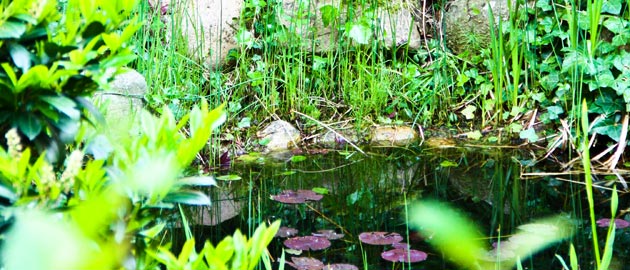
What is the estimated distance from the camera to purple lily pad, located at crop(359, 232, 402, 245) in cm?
216

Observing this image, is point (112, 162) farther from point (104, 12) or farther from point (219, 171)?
point (219, 171)

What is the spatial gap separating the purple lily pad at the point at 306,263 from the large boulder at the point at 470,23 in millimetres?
2138

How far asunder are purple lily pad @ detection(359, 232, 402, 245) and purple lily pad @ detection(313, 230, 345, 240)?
0.23ft

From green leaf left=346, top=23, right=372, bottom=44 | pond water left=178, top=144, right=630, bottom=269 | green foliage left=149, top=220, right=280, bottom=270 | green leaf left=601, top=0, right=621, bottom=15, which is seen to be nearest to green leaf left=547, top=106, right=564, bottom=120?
pond water left=178, top=144, right=630, bottom=269

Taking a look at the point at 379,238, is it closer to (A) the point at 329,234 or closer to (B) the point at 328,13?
(A) the point at 329,234

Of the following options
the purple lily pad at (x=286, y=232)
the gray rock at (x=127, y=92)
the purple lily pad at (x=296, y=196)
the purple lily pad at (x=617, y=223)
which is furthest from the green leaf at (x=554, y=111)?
the gray rock at (x=127, y=92)

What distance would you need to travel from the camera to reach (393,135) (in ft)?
11.4

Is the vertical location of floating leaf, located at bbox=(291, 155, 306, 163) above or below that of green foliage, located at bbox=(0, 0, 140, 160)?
below

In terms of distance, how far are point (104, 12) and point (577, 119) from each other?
2.58 m

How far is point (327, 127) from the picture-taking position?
3479 millimetres

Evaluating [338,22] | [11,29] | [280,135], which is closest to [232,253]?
A: [11,29]

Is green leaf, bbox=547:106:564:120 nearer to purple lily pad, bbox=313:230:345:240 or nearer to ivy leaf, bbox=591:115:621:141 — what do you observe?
ivy leaf, bbox=591:115:621:141

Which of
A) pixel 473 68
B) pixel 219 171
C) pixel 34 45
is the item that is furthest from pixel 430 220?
pixel 473 68

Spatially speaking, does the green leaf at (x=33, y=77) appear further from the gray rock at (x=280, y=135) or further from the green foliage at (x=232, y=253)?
the gray rock at (x=280, y=135)
